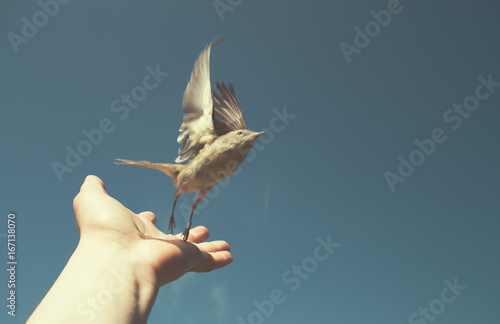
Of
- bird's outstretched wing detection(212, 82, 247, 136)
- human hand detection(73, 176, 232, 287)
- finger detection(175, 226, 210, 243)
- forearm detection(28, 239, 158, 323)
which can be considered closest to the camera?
forearm detection(28, 239, 158, 323)

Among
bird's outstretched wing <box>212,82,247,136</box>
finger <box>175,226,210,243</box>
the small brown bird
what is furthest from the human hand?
bird's outstretched wing <box>212,82,247,136</box>

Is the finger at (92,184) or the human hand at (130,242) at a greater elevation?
the finger at (92,184)

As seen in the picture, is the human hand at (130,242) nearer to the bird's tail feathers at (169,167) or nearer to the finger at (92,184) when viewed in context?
the finger at (92,184)

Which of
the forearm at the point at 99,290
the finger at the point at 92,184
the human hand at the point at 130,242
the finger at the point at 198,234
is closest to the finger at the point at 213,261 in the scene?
the human hand at the point at 130,242

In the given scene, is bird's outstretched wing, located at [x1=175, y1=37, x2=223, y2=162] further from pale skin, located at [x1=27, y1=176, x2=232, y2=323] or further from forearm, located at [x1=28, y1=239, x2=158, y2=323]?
forearm, located at [x1=28, y1=239, x2=158, y2=323]

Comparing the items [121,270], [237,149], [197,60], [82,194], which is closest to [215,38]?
[197,60]

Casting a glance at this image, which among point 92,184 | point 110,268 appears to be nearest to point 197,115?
point 92,184

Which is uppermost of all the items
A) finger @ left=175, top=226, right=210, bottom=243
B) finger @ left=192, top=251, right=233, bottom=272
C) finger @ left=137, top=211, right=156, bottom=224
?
finger @ left=137, top=211, right=156, bottom=224

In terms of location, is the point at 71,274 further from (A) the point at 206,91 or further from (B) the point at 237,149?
(A) the point at 206,91
